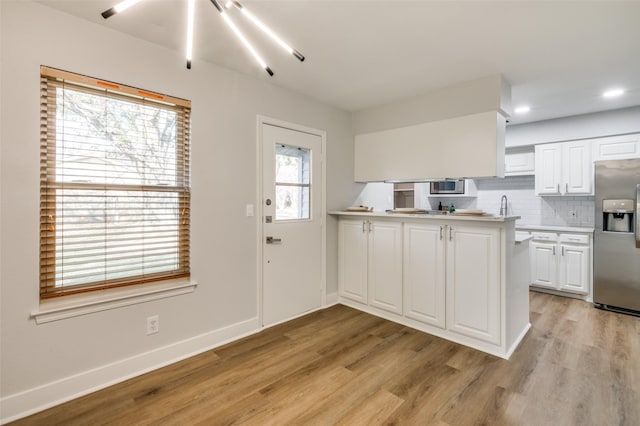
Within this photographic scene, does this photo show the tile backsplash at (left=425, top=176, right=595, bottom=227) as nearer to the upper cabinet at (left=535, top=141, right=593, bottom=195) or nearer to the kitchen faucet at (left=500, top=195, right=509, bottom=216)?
the kitchen faucet at (left=500, top=195, right=509, bottom=216)

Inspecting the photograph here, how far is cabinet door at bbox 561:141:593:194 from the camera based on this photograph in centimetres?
416

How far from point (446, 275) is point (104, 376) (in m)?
2.88

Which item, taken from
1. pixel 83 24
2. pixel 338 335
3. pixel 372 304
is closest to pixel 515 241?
pixel 372 304

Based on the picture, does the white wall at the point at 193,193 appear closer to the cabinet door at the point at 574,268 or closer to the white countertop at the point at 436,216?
the white countertop at the point at 436,216

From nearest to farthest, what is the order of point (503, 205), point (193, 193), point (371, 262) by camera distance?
point (193, 193)
point (371, 262)
point (503, 205)

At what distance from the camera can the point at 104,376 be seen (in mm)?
2150

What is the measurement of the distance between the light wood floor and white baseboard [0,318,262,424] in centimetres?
7

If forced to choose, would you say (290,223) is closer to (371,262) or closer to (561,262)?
(371,262)

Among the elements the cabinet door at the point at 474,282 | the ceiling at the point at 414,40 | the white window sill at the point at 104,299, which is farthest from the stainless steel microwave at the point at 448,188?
the white window sill at the point at 104,299

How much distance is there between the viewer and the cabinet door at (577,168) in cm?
416

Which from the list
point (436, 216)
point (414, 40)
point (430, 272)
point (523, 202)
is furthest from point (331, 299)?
point (523, 202)

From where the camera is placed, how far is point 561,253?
4.22m

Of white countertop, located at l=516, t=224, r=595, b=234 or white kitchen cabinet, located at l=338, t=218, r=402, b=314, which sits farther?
white countertop, located at l=516, t=224, r=595, b=234

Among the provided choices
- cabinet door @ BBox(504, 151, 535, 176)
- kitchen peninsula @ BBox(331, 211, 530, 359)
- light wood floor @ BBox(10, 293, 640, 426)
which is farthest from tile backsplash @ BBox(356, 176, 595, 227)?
light wood floor @ BBox(10, 293, 640, 426)
